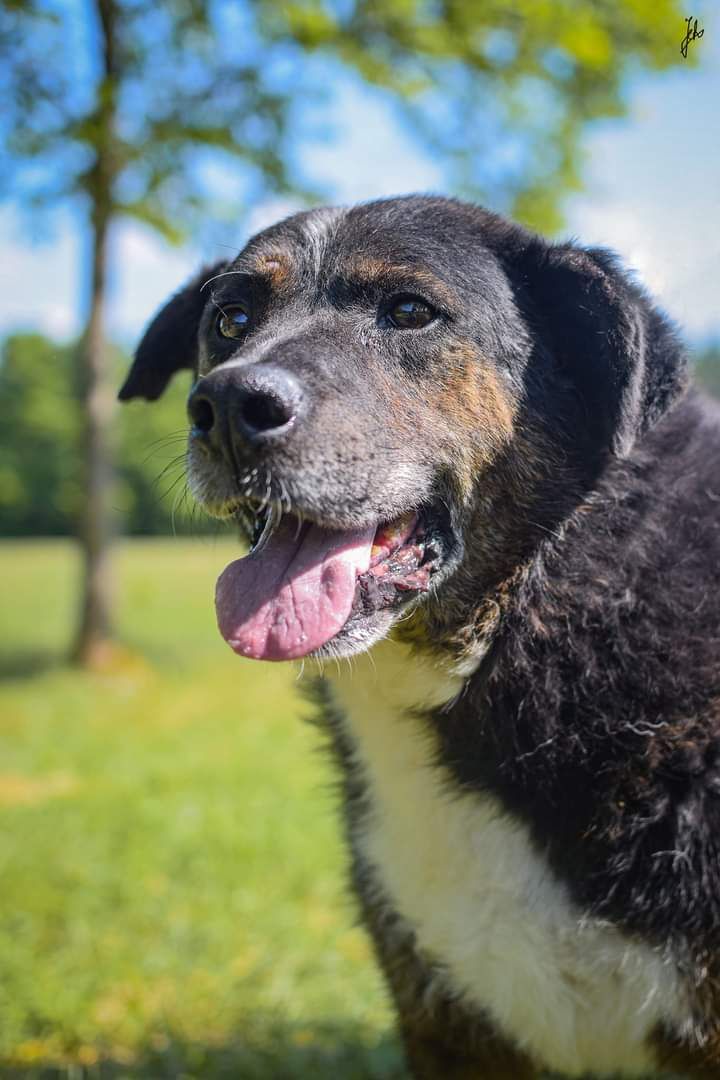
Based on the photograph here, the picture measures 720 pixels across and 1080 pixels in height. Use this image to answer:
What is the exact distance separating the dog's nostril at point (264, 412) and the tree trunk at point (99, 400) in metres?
8.40

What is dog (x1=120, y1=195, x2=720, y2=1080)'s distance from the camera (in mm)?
2191

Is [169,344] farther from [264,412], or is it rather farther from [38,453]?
[38,453]

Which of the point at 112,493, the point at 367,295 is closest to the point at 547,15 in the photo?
the point at 112,493

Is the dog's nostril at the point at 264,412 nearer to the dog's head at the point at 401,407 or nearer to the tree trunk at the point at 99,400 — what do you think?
the dog's head at the point at 401,407

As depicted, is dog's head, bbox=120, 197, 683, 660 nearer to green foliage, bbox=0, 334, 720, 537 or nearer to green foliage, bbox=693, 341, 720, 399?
green foliage, bbox=693, 341, 720, 399

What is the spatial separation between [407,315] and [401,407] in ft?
0.84

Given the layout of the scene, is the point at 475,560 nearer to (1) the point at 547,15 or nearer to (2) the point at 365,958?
(2) the point at 365,958

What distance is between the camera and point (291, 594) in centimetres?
221

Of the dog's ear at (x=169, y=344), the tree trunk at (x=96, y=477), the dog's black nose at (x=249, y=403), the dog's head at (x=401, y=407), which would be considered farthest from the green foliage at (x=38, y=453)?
the dog's black nose at (x=249, y=403)

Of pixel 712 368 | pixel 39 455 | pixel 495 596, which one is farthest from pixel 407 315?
pixel 39 455

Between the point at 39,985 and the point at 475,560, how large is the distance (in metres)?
2.68

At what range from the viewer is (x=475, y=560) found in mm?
2436

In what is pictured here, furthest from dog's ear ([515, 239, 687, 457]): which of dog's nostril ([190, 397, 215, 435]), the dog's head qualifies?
dog's nostril ([190, 397, 215, 435])

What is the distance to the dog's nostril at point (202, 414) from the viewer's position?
2.15 m
